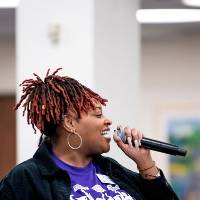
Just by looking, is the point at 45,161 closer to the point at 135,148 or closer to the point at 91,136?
the point at 91,136

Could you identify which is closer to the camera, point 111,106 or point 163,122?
point 111,106

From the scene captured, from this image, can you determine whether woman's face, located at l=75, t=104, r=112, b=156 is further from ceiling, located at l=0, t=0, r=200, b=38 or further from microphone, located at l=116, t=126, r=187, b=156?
ceiling, located at l=0, t=0, r=200, b=38

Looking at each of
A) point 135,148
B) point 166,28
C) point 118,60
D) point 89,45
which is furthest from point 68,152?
point 166,28

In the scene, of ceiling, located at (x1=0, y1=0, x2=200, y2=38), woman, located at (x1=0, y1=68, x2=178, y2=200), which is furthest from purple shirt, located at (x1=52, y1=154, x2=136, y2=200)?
ceiling, located at (x1=0, y1=0, x2=200, y2=38)

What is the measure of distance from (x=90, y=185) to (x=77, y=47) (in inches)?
79.2

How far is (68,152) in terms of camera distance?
310 cm

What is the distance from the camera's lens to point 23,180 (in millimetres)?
2947

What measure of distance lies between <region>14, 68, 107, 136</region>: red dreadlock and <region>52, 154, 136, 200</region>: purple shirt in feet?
0.48

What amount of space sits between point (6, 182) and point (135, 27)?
2731 millimetres

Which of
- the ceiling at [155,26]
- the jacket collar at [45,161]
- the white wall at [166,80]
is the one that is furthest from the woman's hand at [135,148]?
the white wall at [166,80]

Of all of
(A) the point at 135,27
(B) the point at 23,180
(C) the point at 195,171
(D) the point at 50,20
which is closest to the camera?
(B) the point at 23,180

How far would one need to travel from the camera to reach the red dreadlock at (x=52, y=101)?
309 cm

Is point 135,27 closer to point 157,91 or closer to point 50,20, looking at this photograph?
point 50,20

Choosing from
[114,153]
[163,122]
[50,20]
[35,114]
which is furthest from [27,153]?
[163,122]
